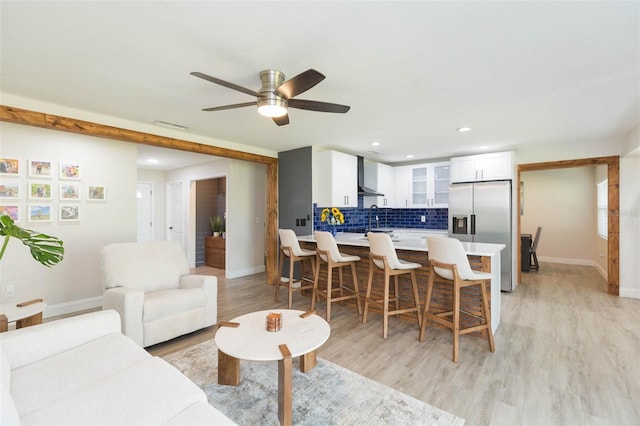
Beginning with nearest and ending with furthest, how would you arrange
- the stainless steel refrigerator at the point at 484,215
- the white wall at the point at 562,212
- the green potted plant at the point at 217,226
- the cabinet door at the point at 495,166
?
the stainless steel refrigerator at the point at 484,215 → the cabinet door at the point at 495,166 → the white wall at the point at 562,212 → the green potted plant at the point at 217,226

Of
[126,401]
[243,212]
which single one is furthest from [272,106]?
[243,212]

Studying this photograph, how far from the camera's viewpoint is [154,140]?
3709 millimetres

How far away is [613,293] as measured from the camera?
14.6ft

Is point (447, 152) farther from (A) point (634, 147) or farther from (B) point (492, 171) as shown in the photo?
(A) point (634, 147)

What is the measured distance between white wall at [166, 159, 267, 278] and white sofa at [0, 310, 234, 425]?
12.5 ft

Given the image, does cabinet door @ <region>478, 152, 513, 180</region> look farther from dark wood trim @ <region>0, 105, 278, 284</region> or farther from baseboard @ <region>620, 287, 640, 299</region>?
dark wood trim @ <region>0, 105, 278, 284</region>

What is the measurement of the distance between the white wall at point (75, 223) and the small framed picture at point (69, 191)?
49mm

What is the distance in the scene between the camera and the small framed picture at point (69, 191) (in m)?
3.69

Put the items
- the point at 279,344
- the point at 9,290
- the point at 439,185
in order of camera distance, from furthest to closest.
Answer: the point at 439,185
the point at 9,290
the point at 279,344

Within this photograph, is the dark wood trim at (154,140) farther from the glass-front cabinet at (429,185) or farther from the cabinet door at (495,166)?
the cabinet door at (495,166)

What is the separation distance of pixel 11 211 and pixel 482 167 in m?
6.58

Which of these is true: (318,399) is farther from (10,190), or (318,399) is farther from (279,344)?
(10,190)

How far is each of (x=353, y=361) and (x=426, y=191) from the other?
14.2 feet

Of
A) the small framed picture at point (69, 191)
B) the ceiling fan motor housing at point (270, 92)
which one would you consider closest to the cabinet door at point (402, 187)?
the ceiling fan motor housing at point (270, 92)
